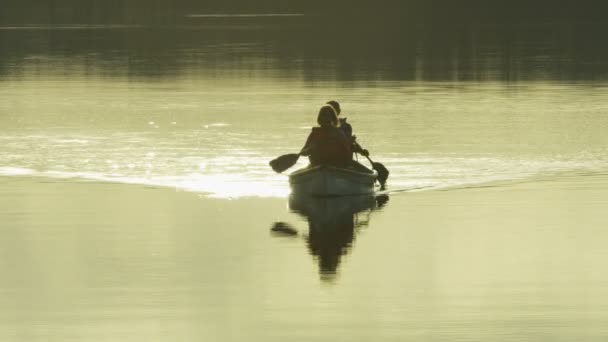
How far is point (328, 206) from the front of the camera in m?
28.6

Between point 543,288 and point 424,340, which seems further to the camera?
point 543,288

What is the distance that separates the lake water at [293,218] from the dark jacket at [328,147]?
2.47 feet

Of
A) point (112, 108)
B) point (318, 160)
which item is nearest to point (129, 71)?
point (112, 108)

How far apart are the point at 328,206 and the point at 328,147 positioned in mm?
917

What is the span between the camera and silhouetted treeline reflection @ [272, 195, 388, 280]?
76.9ft

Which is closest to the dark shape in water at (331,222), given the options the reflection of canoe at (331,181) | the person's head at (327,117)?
the reflection of canoe at (331,181)

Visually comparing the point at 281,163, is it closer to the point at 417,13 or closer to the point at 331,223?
the point at 331,223

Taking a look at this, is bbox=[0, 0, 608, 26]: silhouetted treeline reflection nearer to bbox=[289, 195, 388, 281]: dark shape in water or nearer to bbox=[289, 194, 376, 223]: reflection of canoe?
bbox=[289, 194, 376, 223]: reflection of canoe

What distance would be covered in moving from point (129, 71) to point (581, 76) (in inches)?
714

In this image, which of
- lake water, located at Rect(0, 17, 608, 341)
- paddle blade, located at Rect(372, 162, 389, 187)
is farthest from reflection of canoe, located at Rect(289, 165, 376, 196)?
paddle blade, located at Rect(372, 162, 389, 187)

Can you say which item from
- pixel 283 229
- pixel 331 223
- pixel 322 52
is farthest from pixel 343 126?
pixel 322 52

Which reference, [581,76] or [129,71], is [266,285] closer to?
[581,76]

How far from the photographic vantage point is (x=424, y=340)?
17844 mm

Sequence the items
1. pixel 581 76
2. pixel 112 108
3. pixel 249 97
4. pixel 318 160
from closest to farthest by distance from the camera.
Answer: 1. pixel 318 160
2. pixel 112 108
3. pixel 249 97
4. pixel 581 76
